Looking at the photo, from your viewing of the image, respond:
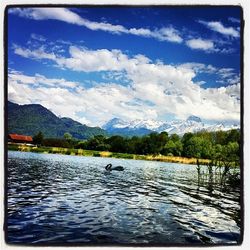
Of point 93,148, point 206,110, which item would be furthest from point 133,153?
point 206,110

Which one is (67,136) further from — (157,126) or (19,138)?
(157,126)

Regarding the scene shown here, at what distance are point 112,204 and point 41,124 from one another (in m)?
1.18

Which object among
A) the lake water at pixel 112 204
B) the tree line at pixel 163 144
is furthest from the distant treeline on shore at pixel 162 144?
the lake water at pixel 112 204

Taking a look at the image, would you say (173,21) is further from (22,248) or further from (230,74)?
(22,248)

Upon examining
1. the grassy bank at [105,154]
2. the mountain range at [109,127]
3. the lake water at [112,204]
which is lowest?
the lake water at [112,204]

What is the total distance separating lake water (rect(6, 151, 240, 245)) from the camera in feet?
16.3

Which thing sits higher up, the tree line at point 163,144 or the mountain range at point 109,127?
the mountain range at point 109,127

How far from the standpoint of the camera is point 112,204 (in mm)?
5336

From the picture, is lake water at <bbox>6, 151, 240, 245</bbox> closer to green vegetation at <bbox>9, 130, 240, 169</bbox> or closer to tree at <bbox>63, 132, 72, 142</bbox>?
green vegetation at <bbox>9, 130, 240, 169</bbox>

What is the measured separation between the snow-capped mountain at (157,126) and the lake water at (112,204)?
44 centimetres

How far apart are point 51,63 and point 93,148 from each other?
108 centimetres

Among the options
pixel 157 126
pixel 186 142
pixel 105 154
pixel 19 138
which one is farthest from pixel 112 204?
pixel 19 138

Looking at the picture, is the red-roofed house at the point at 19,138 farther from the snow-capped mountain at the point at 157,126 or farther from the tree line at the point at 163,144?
the snow-capped mountain at the point at 157,126

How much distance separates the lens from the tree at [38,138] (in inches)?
214
